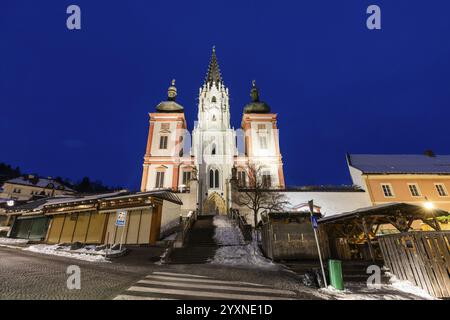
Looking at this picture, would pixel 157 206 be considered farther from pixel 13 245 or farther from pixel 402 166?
pixel 402 166

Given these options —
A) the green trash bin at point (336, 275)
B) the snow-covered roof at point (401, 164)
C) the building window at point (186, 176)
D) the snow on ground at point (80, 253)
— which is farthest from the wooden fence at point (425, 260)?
the building window at point (186, 176)

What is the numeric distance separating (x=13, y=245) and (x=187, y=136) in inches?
1040

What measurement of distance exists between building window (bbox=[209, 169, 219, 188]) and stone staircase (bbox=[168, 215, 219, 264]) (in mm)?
12968

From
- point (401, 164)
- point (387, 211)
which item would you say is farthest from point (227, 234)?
point (401, 164)

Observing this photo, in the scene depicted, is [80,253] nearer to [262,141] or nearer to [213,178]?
[213,178]

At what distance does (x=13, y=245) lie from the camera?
1881cm

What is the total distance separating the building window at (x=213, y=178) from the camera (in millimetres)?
31531

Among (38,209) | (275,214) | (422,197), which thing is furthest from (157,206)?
(422,197)

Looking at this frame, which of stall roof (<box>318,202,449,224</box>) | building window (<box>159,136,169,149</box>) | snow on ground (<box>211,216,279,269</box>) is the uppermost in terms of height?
building window (<box>159,136,169,149</box>)

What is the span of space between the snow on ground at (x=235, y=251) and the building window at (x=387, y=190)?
20042 millimetres

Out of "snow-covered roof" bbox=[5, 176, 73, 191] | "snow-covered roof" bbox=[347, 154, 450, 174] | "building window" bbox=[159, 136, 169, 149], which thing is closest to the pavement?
"snow-covered roof" bbox=[347, 154, 450, 174]

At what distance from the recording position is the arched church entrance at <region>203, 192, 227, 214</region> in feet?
95.3

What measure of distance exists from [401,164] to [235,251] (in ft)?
96.8

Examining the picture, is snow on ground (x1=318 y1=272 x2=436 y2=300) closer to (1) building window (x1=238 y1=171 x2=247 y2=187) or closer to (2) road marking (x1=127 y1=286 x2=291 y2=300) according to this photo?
(2) road marking (x1=127 y1=286 x2=291 y2=300)
